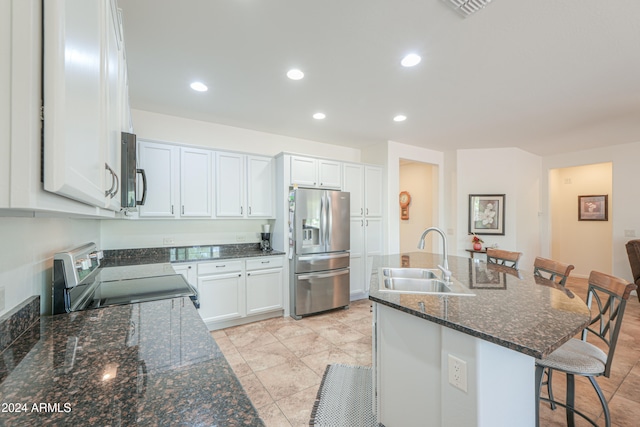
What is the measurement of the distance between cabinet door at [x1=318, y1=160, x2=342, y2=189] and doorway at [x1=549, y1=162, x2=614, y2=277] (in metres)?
4.82

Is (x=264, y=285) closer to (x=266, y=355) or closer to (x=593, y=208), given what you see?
(x=266, y=355)

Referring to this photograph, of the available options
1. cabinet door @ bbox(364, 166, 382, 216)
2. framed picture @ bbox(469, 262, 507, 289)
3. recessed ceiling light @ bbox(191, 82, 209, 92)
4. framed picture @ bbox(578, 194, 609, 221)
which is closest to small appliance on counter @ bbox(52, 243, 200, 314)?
recessed ceiling light @ bbox(191, 82, 209, 92)

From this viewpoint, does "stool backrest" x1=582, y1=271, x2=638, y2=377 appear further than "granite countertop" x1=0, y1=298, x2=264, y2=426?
Yes

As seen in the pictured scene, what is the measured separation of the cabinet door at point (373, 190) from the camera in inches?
181

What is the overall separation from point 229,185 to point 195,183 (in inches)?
16.1

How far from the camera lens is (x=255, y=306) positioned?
3551mm

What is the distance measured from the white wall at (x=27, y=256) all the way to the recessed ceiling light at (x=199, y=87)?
66.1 inches

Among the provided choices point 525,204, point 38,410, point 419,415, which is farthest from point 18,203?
point 525,204

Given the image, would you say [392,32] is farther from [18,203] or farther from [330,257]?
[330,257]

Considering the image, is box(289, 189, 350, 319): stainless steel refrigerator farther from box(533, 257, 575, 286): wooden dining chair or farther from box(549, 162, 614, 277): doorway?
box(549, 162, 614, 277): doorway

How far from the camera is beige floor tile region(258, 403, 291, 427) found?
5.98 ft

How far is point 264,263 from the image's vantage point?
3.64 meters

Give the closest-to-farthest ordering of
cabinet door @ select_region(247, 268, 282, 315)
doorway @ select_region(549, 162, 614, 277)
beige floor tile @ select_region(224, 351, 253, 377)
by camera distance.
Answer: beige floor tile @ select_region(224, 351, 253, 377), cabinet door @ select_region(247, 268, 282, 315), doorway @ select_region(549, 162, 614, 277)

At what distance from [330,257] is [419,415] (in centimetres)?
256
